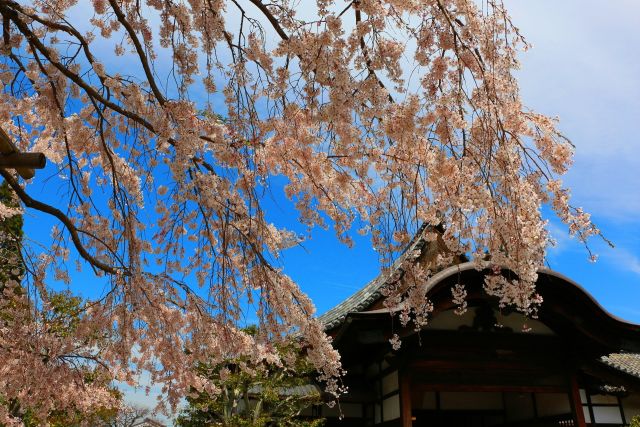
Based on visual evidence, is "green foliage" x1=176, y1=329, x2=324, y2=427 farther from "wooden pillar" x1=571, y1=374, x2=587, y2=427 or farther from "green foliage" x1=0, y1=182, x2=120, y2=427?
"wooden pillar" x1=571, y1=374, x2=587, y2=427

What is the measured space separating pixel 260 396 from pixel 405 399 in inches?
94.7

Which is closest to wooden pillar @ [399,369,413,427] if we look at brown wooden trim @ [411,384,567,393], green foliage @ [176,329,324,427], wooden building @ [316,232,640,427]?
wooden building @ [316,232,640,427]

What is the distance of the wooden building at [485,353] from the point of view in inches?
282

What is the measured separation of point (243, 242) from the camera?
427 centimetres

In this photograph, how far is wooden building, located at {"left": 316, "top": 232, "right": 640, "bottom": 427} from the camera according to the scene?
23.5 ft

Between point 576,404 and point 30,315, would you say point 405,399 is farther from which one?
point 30,315

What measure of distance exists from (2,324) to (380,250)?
204 inches

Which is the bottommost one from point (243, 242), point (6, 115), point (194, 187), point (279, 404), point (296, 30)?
point (279, 404)

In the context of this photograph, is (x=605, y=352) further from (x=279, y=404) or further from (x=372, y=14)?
(x=372, y=14)

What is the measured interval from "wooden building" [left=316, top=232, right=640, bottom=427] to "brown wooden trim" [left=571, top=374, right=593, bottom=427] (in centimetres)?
1

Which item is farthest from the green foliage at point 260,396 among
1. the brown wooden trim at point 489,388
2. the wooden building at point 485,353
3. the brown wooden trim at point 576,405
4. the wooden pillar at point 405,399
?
the brown wooden trim at point 576,405

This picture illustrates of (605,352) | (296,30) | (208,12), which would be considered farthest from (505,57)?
(605,352)

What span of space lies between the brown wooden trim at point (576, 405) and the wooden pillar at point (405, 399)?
9.22ft

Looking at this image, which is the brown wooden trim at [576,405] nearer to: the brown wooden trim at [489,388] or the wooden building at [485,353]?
the wooden building at [485,353]
